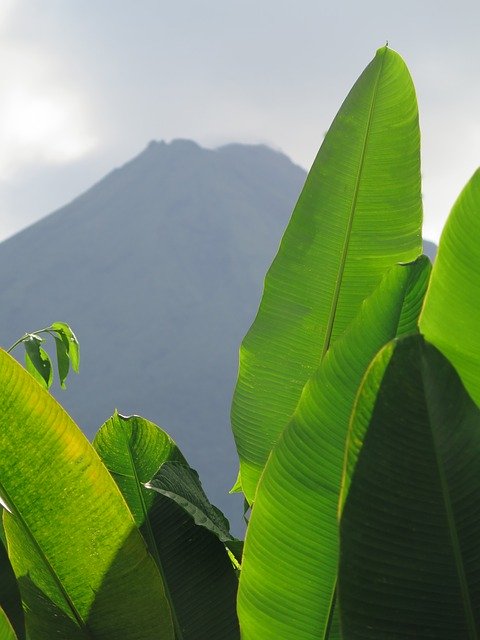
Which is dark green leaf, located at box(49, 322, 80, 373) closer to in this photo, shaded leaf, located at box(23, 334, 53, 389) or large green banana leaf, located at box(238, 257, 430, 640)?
shaded leaf, located at box(23, 334, 53, 389)

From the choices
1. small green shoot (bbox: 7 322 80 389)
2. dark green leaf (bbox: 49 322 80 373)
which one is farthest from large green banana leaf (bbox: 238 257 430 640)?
dark green leaf (bbox: 49 322 80 373)

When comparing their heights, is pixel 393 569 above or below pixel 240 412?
below

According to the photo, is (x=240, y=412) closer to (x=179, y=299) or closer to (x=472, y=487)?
(x=472, y=487)

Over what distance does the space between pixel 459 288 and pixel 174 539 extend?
42 cm

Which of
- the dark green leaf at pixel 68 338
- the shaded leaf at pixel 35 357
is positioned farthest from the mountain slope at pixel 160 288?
the shaded leaf at pixel 35 357

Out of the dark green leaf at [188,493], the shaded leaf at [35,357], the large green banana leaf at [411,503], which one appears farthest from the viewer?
the shaded leaf at [35,357]

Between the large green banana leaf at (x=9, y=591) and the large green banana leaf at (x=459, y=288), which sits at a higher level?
the large green banana leaf at (x=459, y=288)

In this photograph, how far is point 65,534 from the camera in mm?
734

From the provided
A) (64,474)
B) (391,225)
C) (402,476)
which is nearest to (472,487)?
(402,476)

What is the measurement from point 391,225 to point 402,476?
0.45 metres

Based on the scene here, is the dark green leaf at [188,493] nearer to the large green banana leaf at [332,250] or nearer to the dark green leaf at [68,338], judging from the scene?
the large green banana leaf at [332,250]

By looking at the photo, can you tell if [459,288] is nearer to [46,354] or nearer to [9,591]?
[9,591]

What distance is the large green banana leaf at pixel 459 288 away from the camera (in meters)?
0.65

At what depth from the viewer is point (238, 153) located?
104 metres
